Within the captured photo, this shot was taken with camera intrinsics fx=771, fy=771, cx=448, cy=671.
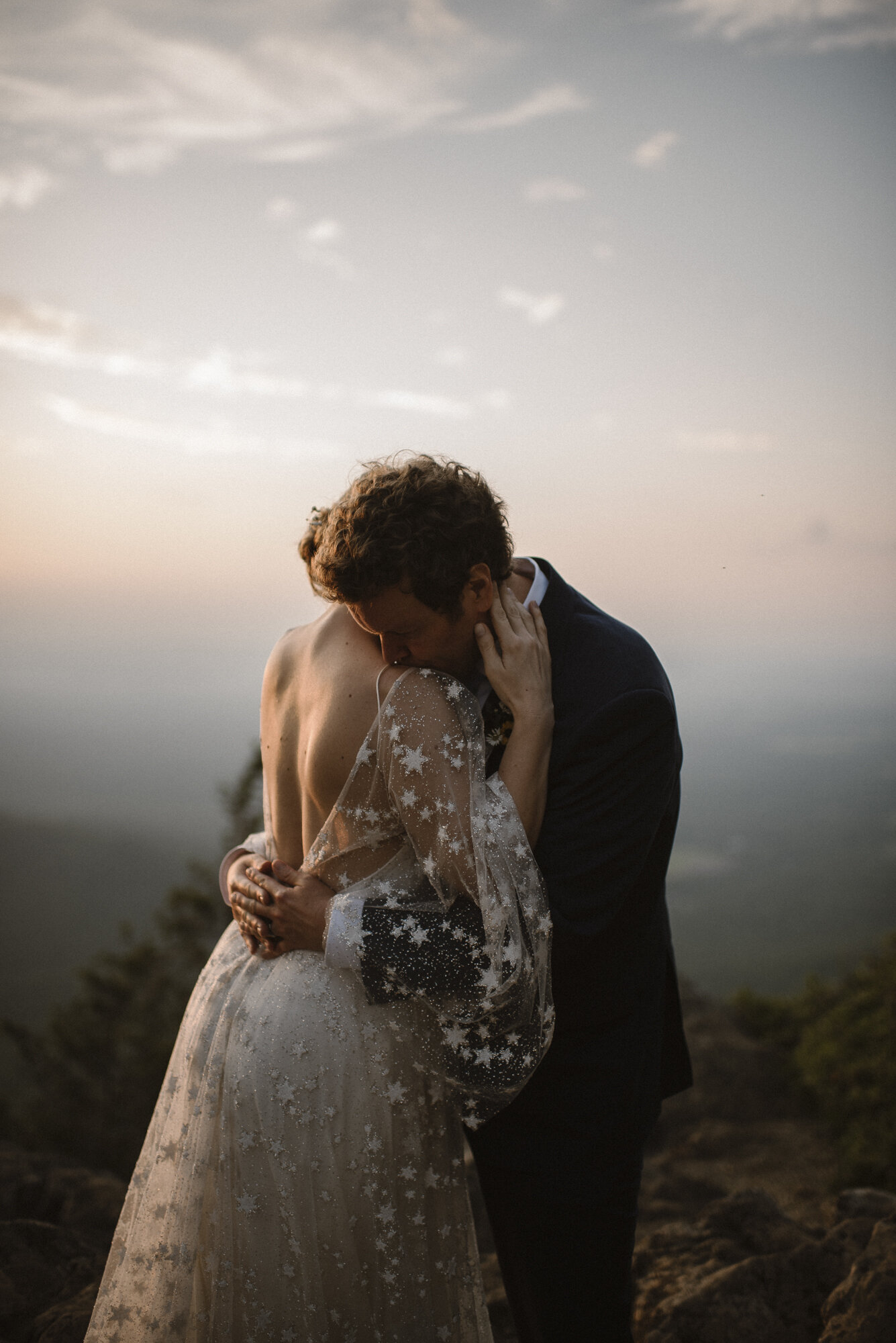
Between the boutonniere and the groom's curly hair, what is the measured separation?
33 centimetres

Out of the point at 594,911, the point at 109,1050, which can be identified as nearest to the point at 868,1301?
the point at 594,911

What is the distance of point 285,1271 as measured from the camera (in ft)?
6.38

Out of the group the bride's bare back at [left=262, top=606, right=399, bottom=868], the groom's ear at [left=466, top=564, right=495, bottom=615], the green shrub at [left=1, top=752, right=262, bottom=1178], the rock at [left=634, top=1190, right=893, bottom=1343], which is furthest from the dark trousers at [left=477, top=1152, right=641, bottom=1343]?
the green shrub at [left=1, top=752, right=262, bottom=1178]

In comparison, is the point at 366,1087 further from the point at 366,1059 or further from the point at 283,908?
the point at 283,908

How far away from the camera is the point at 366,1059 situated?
200 centimetres

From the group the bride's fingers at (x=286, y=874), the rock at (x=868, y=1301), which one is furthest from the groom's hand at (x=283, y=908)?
the rock at (x=868, y=1301)

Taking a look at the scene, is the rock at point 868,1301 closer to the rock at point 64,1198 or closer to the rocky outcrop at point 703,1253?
the rocky outcrop at point 703,1253

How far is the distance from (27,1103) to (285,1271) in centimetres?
356

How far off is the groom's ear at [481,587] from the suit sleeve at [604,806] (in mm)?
413

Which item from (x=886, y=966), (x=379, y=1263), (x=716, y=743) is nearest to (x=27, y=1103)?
(x=379, y=1263)

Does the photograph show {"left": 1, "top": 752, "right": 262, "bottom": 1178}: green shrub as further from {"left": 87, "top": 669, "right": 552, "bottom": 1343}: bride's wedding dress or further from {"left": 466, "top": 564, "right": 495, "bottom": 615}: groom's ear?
{"left": 466, "top": 564, "right": 495, "bottom": 615}: groom's ear

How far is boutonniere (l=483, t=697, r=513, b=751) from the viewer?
215 centimetres

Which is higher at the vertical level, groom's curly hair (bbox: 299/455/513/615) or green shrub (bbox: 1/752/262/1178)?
groom's curly hair (bbox: 299/455/513/615)

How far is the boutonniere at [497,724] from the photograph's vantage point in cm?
215
